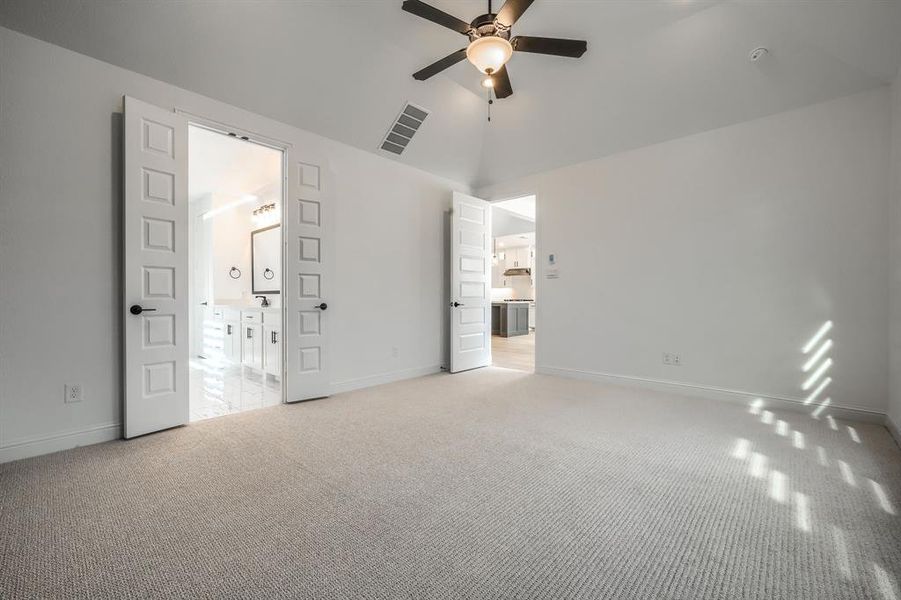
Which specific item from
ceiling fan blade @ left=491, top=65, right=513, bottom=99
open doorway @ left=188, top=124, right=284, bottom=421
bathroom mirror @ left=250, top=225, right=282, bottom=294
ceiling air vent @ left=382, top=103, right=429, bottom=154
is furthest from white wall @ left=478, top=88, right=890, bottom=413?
bathroom mirror @ left=250, top=225, right=282, bottom=294

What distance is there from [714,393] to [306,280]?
14.8ft

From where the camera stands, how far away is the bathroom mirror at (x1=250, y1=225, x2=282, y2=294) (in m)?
5.82

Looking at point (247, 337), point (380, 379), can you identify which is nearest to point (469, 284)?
point (380, 379)

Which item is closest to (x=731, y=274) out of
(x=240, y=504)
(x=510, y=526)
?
(x=510, y=526)

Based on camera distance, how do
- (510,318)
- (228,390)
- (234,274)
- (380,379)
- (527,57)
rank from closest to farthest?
(527,57) → (228,390) → (380,379) → (234,274) → (510,318)

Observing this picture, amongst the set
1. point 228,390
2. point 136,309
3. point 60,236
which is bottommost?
point 228,390

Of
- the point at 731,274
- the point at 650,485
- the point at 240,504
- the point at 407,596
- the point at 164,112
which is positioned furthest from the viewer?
the point at 731,274

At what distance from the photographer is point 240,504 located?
1928mm

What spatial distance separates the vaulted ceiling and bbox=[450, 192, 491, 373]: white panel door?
51.7 inches

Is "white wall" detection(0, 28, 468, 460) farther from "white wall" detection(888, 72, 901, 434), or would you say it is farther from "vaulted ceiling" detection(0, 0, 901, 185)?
"white wall" detection(888, 72, 901, 434)

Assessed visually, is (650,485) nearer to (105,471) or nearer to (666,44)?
(105,471)

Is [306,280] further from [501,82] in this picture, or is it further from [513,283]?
[513,283]

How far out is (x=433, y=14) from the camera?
7.92 feet

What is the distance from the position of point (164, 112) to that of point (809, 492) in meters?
5.09
